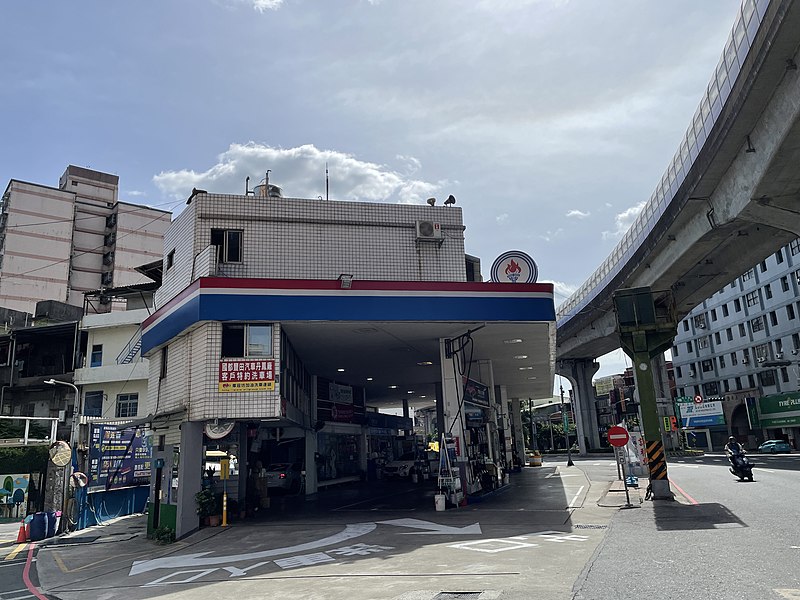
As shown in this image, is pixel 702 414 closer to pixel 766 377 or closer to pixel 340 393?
pixel 766 377

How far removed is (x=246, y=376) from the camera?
17062mm

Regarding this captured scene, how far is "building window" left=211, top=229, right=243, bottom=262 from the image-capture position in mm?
19688

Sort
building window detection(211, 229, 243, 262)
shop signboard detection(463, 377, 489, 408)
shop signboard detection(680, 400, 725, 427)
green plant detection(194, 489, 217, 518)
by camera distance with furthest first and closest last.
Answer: shop signboard detection(680, 400, 725, 427) < shop signboard detection(463, 377, 489, 408) < building window detection(211, 229, 243, 262) < green plant detection(194, 489, 217, 518)

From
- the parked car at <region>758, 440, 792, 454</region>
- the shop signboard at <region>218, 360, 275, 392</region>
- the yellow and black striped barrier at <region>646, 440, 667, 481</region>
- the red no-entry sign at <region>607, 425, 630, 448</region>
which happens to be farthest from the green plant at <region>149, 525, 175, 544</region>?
the parked car at <region>758, 440, 792, 454</region>

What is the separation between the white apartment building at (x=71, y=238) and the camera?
6184 cm

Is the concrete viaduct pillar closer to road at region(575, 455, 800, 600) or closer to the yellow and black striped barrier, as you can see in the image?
the yellow and black striped barrier

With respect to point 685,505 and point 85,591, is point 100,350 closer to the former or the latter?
point 85,591

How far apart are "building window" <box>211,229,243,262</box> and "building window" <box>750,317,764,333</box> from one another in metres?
64.4

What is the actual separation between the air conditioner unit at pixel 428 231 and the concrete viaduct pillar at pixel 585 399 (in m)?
54.1

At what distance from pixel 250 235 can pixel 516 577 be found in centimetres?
1434

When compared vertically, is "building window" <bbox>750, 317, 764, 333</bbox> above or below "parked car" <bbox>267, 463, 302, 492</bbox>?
above

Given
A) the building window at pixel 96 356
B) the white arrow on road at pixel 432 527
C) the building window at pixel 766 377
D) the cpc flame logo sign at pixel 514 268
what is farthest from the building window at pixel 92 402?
the building window at pixel 766 377

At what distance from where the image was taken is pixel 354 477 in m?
36.8

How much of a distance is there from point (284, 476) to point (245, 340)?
1385 cm
